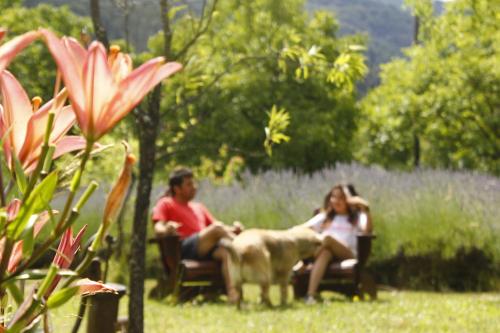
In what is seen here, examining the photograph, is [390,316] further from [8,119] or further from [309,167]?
[309,167]

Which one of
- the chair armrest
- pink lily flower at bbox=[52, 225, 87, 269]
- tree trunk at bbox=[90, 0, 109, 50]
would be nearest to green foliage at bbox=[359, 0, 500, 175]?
the chair armrest

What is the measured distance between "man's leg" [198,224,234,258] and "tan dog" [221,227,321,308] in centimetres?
17

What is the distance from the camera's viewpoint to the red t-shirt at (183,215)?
8.49 metres

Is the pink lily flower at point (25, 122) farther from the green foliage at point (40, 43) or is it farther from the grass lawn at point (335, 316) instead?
the green foliage at point (40, 43)

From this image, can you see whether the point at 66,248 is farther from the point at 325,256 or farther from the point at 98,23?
the point at 325,256

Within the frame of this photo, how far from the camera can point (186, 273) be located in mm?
8383

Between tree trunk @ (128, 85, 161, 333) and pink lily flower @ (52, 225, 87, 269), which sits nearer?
pink lily flower @ (52, 225, 87, 269)

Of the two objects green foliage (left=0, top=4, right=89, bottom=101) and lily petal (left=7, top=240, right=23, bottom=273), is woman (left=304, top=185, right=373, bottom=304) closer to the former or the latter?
lily petal (left=7, top=240, right=23, bottom=273)

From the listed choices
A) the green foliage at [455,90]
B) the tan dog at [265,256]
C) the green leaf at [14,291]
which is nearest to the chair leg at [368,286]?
the tan dog at [265,256]

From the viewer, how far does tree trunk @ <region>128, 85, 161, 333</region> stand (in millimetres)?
3889

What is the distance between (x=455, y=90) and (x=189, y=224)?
35.1ft

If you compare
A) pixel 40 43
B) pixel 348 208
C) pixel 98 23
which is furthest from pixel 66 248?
pixel 40 43

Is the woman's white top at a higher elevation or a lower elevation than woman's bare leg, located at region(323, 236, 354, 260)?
higher

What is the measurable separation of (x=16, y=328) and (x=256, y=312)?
6895 millimetres
